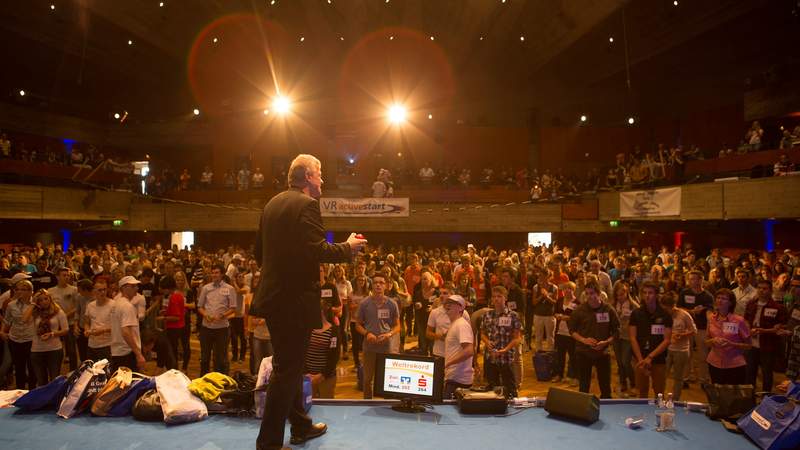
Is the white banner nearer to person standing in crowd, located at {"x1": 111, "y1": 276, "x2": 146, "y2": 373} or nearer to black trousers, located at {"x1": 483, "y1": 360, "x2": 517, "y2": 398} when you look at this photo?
black trousers, located at {"x1": 483, "y1": 360, "x2": 517, "y2": 398}

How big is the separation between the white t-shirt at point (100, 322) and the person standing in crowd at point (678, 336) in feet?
21.3

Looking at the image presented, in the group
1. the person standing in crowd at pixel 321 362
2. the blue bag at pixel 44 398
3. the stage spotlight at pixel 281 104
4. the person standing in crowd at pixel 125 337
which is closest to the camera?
the blue bag at pixel 44 398

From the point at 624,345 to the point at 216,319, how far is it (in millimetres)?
5599

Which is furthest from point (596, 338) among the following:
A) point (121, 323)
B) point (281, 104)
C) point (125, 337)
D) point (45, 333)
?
point (281, 104)

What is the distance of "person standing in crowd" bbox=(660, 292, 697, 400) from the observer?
6562mm

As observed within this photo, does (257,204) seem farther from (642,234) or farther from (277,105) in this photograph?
(642,234)

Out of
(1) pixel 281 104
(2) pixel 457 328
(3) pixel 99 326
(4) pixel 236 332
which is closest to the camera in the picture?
(2) pixel 457 328

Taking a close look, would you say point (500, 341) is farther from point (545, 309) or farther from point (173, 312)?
point (173, 312)

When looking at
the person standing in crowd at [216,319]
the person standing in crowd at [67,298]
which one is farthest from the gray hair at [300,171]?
the person standing in crowd at [67,298]

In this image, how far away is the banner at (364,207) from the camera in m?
19.7

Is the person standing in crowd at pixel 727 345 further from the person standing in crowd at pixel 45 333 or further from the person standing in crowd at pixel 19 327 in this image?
the person standing in crowd at pixel 19 327

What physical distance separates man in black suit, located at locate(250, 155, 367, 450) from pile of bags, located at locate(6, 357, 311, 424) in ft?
2.87

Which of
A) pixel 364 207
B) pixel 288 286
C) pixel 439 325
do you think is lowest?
pixel 439 325

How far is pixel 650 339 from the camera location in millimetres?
6504
